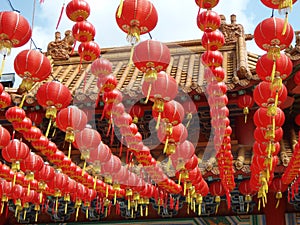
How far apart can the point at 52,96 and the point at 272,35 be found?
2.29 meters

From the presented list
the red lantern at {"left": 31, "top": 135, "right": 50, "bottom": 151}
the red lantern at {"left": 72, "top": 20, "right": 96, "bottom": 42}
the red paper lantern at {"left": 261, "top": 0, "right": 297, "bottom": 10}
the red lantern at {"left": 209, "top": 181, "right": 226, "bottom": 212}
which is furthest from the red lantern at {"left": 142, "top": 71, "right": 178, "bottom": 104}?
the red lantern at {"left": 209, "top": 181, "right": 226, "bottom": 212}

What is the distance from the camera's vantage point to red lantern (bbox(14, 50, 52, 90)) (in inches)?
174

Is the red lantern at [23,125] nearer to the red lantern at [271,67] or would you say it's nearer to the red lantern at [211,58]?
the red lantern at [211,58]

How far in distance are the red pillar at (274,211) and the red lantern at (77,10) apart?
501 cm

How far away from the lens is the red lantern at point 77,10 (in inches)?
172

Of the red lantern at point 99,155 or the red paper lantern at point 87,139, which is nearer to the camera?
the red paper lantern at point 87,139

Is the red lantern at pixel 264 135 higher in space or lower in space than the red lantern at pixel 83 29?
lower

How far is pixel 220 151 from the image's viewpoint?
6609 mm

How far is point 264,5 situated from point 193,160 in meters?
2.98

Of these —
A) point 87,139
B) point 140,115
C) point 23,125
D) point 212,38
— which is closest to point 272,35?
point 212,38

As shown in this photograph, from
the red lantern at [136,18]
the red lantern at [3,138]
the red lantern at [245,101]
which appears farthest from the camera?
the red lantern at [245,101]

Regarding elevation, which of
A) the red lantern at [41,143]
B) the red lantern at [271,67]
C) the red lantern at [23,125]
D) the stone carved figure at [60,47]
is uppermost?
the stone carved figure at [60,47]

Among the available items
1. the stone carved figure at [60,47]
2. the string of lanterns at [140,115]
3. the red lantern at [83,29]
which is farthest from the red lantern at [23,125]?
the stone carved figure at [60,47]

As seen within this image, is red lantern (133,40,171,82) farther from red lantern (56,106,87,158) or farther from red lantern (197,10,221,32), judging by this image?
red lantern (56,106,87,158)
